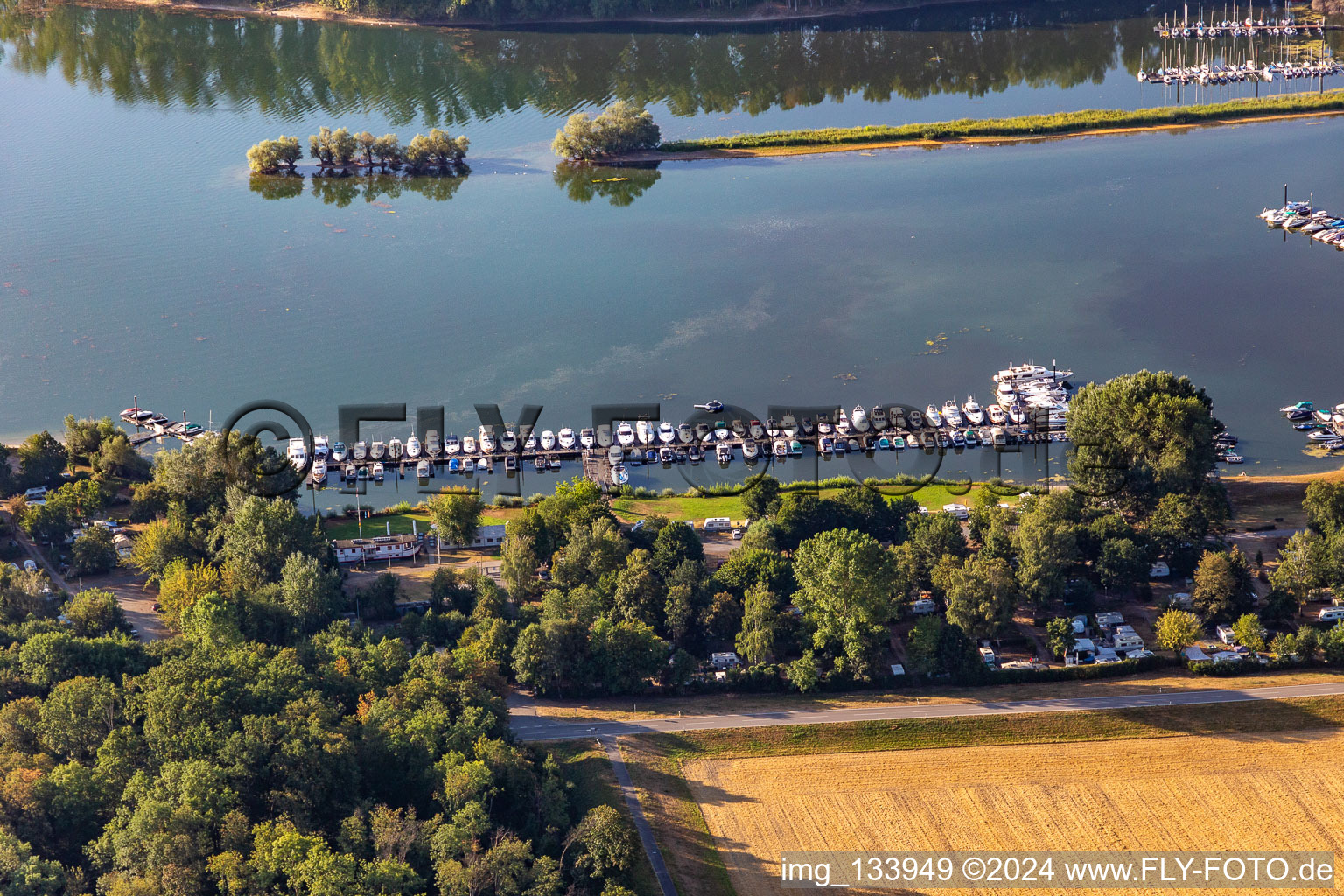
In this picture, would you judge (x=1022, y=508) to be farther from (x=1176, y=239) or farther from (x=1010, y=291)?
(x=1176, y=239)

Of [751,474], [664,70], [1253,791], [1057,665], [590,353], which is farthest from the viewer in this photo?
[664,70]

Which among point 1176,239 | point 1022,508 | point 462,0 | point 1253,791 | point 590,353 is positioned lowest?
point 1253,791

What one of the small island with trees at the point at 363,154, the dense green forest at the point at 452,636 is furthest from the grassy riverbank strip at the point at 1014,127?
the dense green forest at the point at 452,636

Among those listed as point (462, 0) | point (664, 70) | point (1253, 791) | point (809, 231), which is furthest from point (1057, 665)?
point (462, 0)

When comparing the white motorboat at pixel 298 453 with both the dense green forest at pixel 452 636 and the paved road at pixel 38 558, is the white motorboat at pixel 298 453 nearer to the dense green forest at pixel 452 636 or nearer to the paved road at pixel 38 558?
the dense green forest at pixel 452 636

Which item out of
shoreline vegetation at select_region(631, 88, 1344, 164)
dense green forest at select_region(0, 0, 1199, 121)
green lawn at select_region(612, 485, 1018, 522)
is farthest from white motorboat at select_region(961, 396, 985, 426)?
dense green forest at select_region(0, 0, 1199, 121)

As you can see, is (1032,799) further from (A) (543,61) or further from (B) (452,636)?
(A) (543,61)

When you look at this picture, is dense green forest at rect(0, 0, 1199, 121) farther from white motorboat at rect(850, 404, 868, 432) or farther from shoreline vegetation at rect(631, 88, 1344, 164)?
white motorboat at rect(850, 404, 868, 432)
